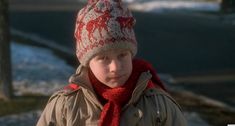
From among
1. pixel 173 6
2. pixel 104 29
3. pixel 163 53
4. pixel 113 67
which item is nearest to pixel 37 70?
pixel 163 53

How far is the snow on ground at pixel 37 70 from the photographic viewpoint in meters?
8.87

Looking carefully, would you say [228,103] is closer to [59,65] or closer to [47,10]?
[59,65]

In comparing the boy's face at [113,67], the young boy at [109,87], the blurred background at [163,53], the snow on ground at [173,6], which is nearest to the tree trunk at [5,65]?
the blurred background at [163,53]

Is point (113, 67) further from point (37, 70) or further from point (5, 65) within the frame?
point (37, 70)

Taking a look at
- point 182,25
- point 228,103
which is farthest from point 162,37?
point 228,103

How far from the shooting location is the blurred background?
824 centimetres

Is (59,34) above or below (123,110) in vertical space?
below

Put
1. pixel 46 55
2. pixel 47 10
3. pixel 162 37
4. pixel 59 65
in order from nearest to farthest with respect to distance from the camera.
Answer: pixel 59 65 < pixel 46 55 < pixel 162 37 < pixel 47 10

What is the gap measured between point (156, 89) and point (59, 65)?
8.05 m

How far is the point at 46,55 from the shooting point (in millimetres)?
12008

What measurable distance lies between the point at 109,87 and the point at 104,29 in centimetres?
27

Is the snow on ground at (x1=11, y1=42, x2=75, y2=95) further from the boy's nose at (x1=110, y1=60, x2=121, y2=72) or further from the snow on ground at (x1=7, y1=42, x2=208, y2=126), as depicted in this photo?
the boy's nose at (x1=110, y1=60, x2=121, y2=72)

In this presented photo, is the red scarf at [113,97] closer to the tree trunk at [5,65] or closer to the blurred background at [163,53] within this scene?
the blurred background at [163,53]

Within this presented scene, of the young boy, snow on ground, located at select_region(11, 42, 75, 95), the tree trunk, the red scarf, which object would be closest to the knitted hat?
the young boy
